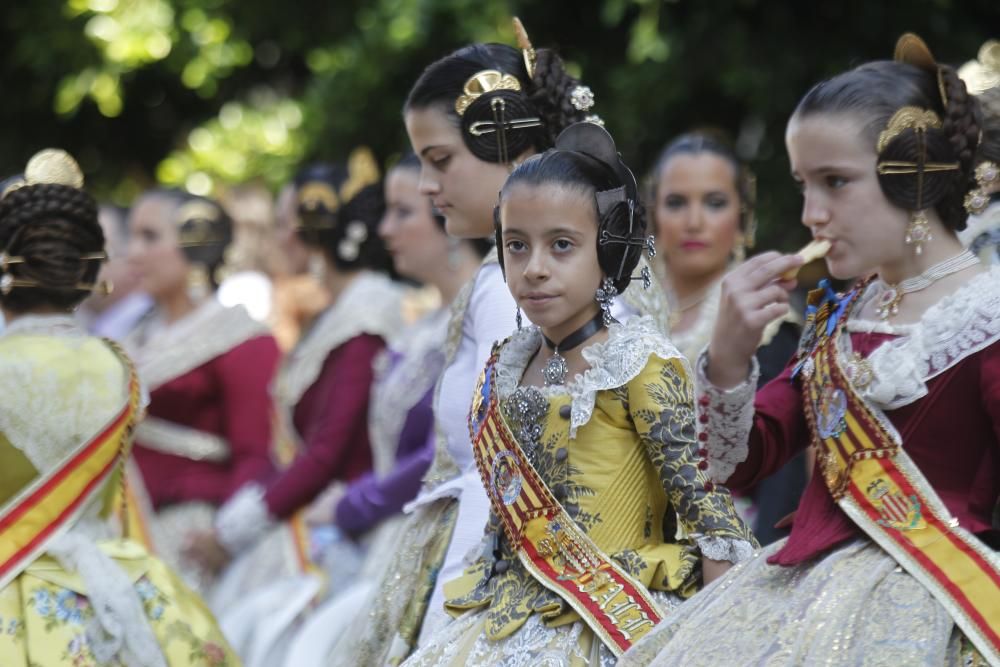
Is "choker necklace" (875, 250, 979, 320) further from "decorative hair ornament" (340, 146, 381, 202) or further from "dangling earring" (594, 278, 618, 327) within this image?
"decorative hair ornament" (340, 146, 381, 202)

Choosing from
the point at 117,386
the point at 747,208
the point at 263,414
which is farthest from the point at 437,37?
the point at 117,386

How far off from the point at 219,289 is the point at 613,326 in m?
4.35

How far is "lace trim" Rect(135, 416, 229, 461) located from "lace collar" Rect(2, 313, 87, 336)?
215 centimetres

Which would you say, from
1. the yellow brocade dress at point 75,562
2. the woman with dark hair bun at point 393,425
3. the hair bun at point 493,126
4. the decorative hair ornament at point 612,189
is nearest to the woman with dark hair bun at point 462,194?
the hair bun at point 493,126

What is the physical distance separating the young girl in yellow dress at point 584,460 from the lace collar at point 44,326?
5.16 ft

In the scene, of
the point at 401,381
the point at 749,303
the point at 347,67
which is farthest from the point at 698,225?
the point at 347,67

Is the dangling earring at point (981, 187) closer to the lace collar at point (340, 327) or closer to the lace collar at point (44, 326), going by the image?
the lace collar at point (44, 326)

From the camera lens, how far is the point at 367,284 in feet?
22.9

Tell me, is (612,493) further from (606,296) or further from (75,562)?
(75,562)

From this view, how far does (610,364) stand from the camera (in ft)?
11.6

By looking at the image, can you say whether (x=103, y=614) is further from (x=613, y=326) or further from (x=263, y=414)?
(x=263, y=414)

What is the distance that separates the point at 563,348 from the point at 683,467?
0.37 m

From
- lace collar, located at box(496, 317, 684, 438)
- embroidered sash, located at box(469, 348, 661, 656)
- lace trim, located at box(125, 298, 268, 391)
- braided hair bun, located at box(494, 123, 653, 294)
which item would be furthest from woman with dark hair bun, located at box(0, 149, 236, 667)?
lace trim, located at box(125, 298, 268, 391)

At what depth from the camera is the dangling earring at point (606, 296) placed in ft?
11.8
